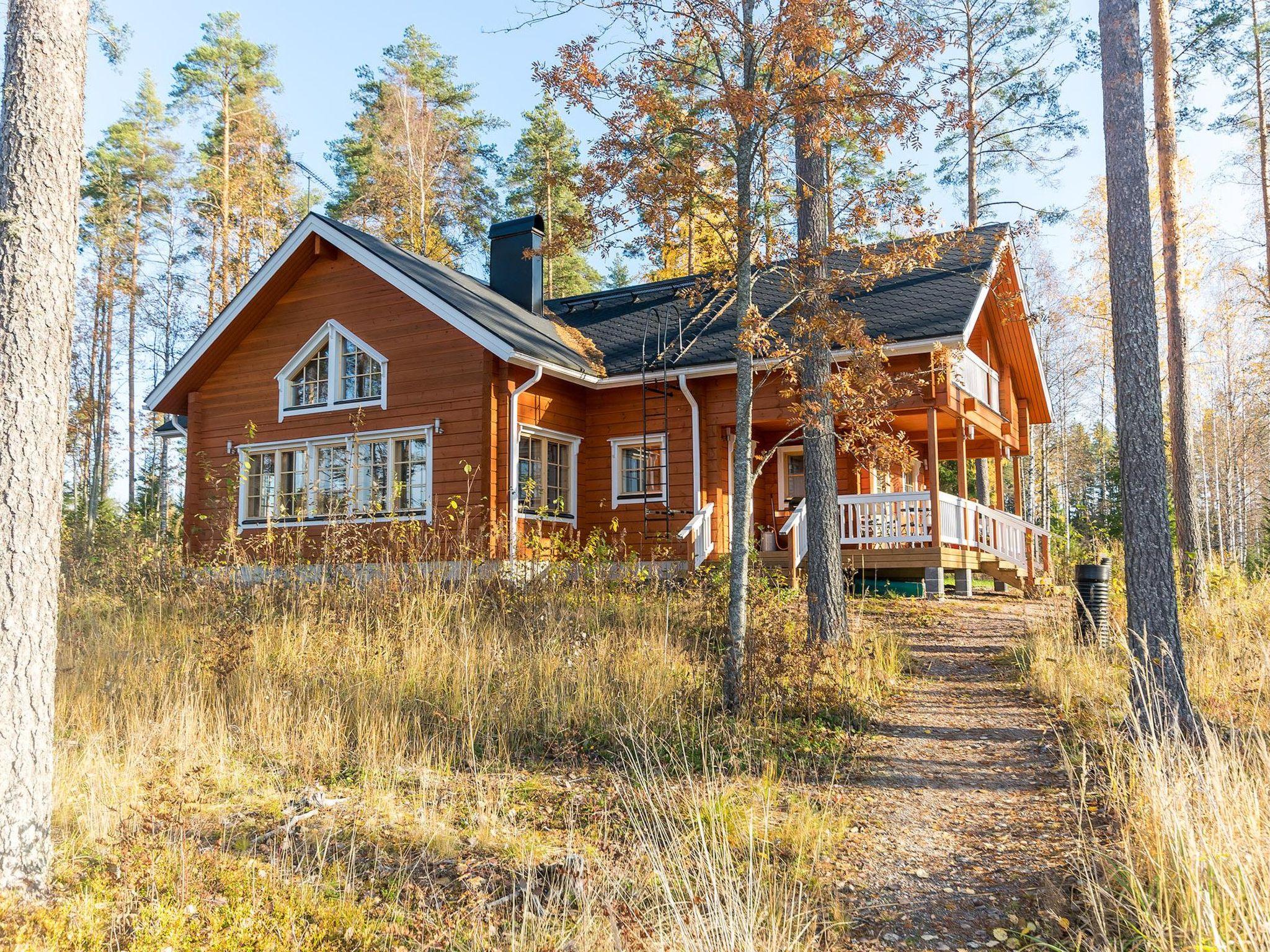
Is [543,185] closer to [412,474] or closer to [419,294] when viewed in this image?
[419,294]

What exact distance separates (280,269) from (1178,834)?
14.5 meters

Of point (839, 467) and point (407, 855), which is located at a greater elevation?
point (839, 467)

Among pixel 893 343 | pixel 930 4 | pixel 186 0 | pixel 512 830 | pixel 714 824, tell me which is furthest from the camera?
pixel 186 0

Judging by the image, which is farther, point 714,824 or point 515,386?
point 515,386

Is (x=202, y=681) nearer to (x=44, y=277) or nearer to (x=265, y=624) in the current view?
(x=265, y=624)

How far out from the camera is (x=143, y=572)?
31.3ft

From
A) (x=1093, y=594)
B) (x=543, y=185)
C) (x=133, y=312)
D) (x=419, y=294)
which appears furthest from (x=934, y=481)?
(x=133, y=312)

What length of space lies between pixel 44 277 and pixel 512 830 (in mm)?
3375

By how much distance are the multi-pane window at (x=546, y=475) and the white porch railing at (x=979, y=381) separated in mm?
5979

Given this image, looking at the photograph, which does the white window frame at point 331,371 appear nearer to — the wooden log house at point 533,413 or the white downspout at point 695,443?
the wooden log house at point 533,413

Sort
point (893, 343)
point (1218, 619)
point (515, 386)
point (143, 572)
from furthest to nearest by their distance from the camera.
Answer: point (515, 386)
point (893, 343)
point (143, 572)
point (1218, 619)

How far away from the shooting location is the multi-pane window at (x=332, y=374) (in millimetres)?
14430

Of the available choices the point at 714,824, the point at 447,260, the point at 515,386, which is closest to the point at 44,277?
the point at 714,824

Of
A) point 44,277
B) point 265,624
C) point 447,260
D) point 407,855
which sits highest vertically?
point 447,260
